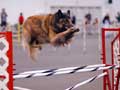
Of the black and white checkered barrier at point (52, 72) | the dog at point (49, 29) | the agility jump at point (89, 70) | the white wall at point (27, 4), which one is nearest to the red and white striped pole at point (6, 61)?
the agility jump at point (89, 70)

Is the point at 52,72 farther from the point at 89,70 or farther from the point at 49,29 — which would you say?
the point at 89,70

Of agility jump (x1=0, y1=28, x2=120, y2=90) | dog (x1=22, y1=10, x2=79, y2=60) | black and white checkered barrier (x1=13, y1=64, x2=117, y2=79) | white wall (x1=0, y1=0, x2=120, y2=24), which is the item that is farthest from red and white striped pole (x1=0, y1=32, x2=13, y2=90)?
white wall (x1=0, y1=0, x2=120, y2=24)

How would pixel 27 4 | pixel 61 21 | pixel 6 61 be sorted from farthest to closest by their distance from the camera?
pixel 27 4, pixel 61 21, pixel 6 61

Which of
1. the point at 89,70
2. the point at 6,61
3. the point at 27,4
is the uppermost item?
the point at 27,4

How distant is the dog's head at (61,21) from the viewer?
519cm

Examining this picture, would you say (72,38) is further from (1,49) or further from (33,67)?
(33,67)

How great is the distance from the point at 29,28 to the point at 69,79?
A: 182 inches

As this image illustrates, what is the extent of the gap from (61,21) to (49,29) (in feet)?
0.58

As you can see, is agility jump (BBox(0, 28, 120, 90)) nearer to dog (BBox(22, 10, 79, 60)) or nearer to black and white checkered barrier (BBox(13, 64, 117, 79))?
black and white checkered barrier (BBox(13, 64, 117, 79))

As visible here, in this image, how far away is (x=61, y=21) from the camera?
521 centimetres

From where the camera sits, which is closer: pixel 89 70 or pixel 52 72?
pixel 52 72

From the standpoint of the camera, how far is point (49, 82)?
30.9ft

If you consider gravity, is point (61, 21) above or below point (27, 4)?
below

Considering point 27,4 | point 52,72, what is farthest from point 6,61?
point 27,4
